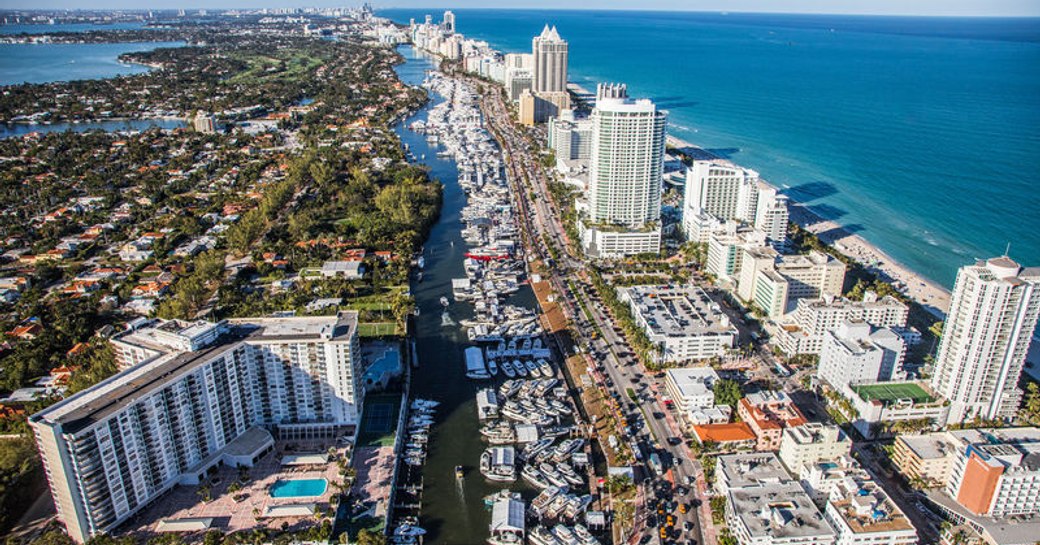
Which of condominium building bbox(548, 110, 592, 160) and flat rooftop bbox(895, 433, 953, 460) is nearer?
flat rooftop bbox(895, 433, 953, 460)

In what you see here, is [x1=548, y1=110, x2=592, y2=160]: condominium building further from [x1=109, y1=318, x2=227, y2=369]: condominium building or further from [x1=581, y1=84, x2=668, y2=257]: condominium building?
[x1=109, y1=318, x2=227, y2=369]: condominium building

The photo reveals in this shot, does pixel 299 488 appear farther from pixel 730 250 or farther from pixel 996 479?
pixel 730 250

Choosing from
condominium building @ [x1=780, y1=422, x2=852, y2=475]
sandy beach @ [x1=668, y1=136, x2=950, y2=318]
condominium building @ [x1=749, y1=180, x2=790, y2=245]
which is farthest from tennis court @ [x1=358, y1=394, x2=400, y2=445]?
sandy beach @ [x1=668, y1=136, x2=950, y2=318]

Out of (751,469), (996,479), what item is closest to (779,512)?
(751,469)

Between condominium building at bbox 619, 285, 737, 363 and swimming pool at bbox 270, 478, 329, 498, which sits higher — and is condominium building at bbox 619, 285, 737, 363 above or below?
above

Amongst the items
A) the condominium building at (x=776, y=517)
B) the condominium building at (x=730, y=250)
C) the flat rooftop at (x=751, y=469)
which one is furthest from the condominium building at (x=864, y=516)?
the condominium building at (x=730, y=250)

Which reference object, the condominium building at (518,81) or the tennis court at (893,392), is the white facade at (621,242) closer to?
the tennis court at (893,392)

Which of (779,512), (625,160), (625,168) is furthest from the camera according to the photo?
(625,168)
